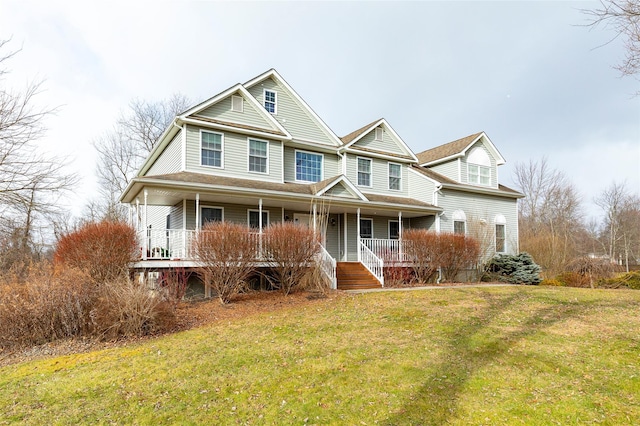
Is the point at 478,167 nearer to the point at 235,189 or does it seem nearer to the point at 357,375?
the point at 235,189

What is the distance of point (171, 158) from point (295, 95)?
245 inches

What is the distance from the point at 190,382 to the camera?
5.07 meters

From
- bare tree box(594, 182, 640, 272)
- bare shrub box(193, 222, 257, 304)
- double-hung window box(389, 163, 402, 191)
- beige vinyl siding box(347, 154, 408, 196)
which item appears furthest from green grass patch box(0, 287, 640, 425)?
bare tree box(594, 182, 640, 272)

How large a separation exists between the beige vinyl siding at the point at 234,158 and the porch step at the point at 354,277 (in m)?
4.64

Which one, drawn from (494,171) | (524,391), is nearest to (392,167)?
(494,171)

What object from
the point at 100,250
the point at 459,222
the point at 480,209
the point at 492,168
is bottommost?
the point at 100,250

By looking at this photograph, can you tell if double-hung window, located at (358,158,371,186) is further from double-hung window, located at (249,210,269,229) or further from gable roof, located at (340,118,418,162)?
double-hung window, located at (249,210,269,229)

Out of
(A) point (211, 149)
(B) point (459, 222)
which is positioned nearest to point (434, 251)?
(B) point (459, 222)

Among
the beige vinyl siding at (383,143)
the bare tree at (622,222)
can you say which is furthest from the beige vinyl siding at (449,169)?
the bare tree at (622,222)

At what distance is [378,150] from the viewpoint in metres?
18.8

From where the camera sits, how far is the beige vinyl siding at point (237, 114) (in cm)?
1455

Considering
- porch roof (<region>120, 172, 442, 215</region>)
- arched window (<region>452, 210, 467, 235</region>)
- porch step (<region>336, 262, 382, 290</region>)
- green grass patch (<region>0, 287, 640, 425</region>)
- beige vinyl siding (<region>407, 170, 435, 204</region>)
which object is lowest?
green grass patch (<region>0, 287, 640, 425</region>)

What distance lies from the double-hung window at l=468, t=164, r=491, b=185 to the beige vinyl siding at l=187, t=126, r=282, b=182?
433 inches

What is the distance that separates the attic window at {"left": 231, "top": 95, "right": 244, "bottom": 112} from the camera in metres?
15.0
